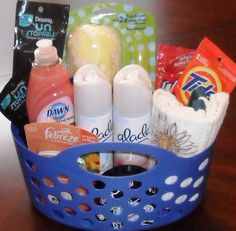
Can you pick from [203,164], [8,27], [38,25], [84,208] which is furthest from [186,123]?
[8,27]

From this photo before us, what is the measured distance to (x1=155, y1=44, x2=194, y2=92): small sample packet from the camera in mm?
680

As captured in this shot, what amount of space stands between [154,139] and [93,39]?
168mm

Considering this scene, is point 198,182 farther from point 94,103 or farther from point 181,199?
point 94,103

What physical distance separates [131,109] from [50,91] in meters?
0.11

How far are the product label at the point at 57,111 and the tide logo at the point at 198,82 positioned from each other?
0.51 ft

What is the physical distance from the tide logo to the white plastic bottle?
0.21ft

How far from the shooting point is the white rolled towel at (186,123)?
21.2 inches

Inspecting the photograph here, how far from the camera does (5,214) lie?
0.61 m

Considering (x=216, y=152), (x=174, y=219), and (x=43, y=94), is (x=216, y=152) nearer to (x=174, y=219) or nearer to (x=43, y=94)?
(x=174, y=219)

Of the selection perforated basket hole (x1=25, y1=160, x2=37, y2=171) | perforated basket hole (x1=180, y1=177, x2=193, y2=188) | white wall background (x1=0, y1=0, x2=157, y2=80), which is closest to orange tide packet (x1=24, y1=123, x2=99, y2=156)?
perforated basket hole (x1=25, y1=160, x2=37, y2=171)

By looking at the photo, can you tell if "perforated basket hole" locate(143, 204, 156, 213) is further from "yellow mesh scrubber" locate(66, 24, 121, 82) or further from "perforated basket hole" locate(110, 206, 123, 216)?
"yellow mesh scrubber" locate(66, 24, 121, 82)

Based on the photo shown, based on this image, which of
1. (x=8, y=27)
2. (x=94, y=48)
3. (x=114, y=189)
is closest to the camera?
(x=114, y=189)

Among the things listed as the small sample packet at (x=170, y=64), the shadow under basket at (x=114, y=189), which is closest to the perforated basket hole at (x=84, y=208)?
the shadow under basket at (x=114, y=189)

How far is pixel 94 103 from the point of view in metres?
0.56
